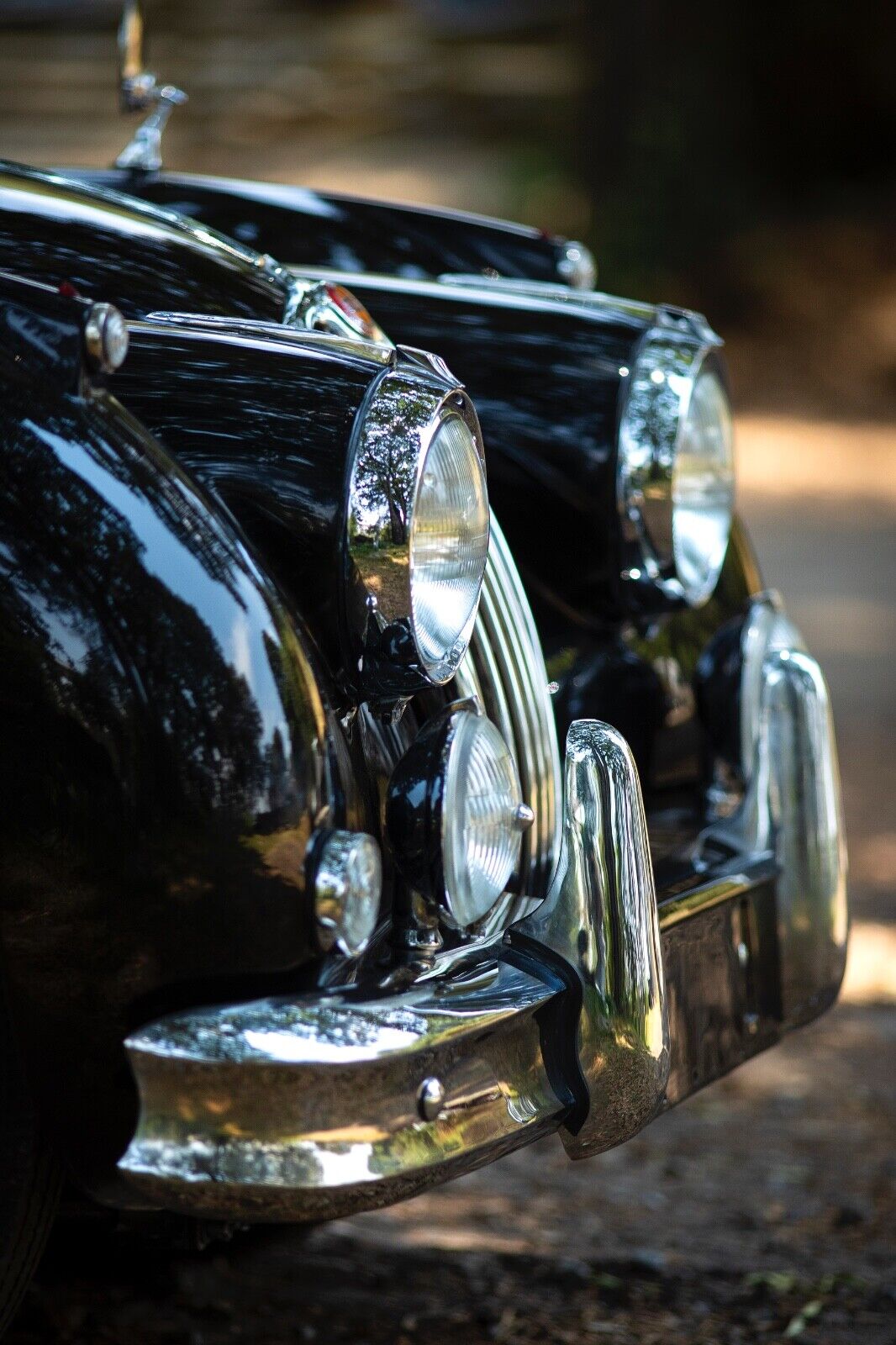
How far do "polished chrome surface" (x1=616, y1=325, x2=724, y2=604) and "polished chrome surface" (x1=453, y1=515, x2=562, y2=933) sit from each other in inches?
12.8

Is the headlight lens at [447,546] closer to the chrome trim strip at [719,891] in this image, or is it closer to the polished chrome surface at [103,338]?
the polished chrome surface at [103,338]

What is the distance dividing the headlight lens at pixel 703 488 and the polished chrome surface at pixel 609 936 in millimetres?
579

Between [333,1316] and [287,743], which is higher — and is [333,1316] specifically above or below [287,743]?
below

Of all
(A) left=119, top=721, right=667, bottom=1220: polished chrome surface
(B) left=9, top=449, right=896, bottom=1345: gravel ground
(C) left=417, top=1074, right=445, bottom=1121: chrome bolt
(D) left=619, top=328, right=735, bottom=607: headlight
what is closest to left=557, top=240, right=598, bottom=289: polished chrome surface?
(D) left=619, top=328, right=735, bottom=607: headlight

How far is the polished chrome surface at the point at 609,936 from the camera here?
1.62 metres

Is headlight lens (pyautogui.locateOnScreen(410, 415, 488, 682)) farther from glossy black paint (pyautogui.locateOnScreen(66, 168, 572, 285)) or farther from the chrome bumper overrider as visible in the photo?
glossy black paint (pyautogui.locateOnScreen(66, 168, 572, 285))

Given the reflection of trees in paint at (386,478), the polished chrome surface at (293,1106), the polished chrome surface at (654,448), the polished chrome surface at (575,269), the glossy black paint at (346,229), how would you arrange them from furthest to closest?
1. the polished chrome surface at (575,269)
2. the glossy black paint at (346,229)
3. the polished chrome surface at (654,448)
4. the reflection of trees in paint at (386,478)
5. the polished chrome surface at (293,1106)

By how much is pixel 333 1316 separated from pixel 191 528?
1.27 metres

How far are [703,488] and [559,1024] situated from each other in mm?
859

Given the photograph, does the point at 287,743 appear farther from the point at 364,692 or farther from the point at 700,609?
the point at 700,609

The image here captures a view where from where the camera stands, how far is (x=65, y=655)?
1405 millimetres

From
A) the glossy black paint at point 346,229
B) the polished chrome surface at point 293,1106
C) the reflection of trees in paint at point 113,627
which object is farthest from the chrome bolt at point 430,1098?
the glossy black paint at point 346,229

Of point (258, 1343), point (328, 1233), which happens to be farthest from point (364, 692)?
point (328, 1233)

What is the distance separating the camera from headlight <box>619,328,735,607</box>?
214cm
